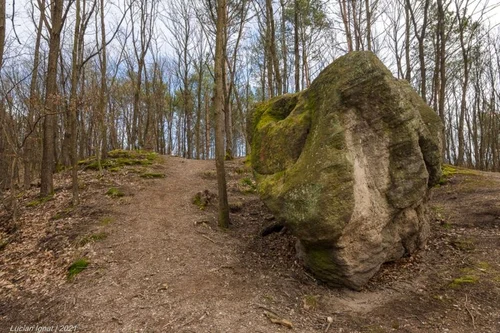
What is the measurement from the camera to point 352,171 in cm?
504

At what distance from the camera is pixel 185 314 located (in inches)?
179

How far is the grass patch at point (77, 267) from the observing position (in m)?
5.73

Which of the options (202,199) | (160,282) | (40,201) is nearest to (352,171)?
(160,282)

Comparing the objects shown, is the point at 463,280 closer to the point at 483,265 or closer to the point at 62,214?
the point at 483,265

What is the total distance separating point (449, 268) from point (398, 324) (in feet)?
6.58

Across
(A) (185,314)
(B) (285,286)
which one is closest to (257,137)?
(B) (285,286)

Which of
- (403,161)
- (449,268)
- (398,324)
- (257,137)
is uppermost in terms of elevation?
(257,137)

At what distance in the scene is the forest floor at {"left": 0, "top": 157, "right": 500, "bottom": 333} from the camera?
4.50 meters

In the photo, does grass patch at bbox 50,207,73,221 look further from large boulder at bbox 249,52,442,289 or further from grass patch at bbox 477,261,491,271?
grass patch at bbox 477,261,491,271

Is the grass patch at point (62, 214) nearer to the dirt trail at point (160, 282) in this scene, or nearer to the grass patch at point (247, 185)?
the dirt trail at point (160, 282)

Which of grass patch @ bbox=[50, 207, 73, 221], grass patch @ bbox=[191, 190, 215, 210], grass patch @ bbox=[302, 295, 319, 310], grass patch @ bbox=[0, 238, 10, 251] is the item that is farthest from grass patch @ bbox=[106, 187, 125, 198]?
grass patch @ bbox=[302, 295, 319, 310]

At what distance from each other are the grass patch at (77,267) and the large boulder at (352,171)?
12.0 feet

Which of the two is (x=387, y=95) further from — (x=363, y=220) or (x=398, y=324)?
(x=398, y=324)

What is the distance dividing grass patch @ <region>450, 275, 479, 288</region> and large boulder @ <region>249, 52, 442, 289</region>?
0.99m
